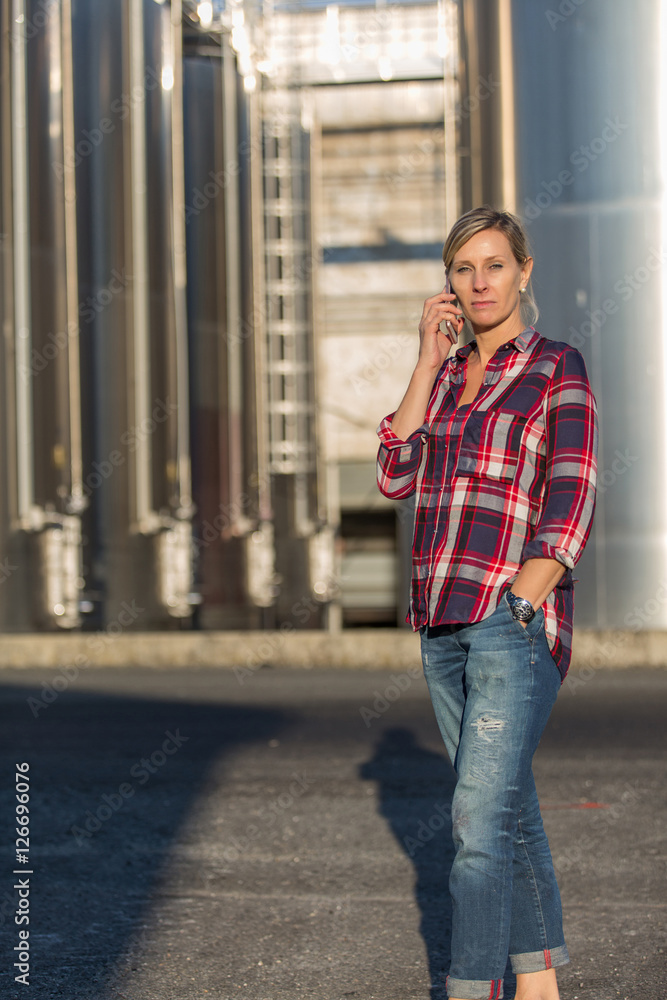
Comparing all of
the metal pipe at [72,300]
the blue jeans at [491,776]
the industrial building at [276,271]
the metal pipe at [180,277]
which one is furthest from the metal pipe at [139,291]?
the blue jeans at [491,776]

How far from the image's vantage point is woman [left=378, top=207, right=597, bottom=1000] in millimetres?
2688

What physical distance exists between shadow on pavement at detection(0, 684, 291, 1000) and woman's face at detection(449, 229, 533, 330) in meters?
2.01

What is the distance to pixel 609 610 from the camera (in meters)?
13.7

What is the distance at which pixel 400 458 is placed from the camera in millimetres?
2918

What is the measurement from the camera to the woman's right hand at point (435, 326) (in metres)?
2.96

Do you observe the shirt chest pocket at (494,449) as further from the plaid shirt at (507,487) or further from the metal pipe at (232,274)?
the metal pipe at (232,274)

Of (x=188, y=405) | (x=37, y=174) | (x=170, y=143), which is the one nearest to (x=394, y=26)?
(x=170, y=143)

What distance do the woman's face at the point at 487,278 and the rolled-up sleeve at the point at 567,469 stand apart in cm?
20

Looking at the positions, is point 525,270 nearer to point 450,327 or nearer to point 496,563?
point 450,327

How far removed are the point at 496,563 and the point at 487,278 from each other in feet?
2.16

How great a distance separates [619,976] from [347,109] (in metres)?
24.8

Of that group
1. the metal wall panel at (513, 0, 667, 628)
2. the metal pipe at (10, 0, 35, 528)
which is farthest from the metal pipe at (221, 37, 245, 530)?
the metal wall panel at (513, 0, 667, 628)

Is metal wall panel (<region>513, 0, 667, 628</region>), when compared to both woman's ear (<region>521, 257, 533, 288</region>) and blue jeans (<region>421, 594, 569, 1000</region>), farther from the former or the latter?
blue jeans (<region>421, 594, 569, 1000</region>)

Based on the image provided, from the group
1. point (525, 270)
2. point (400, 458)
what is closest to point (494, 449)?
point (400, 458)
